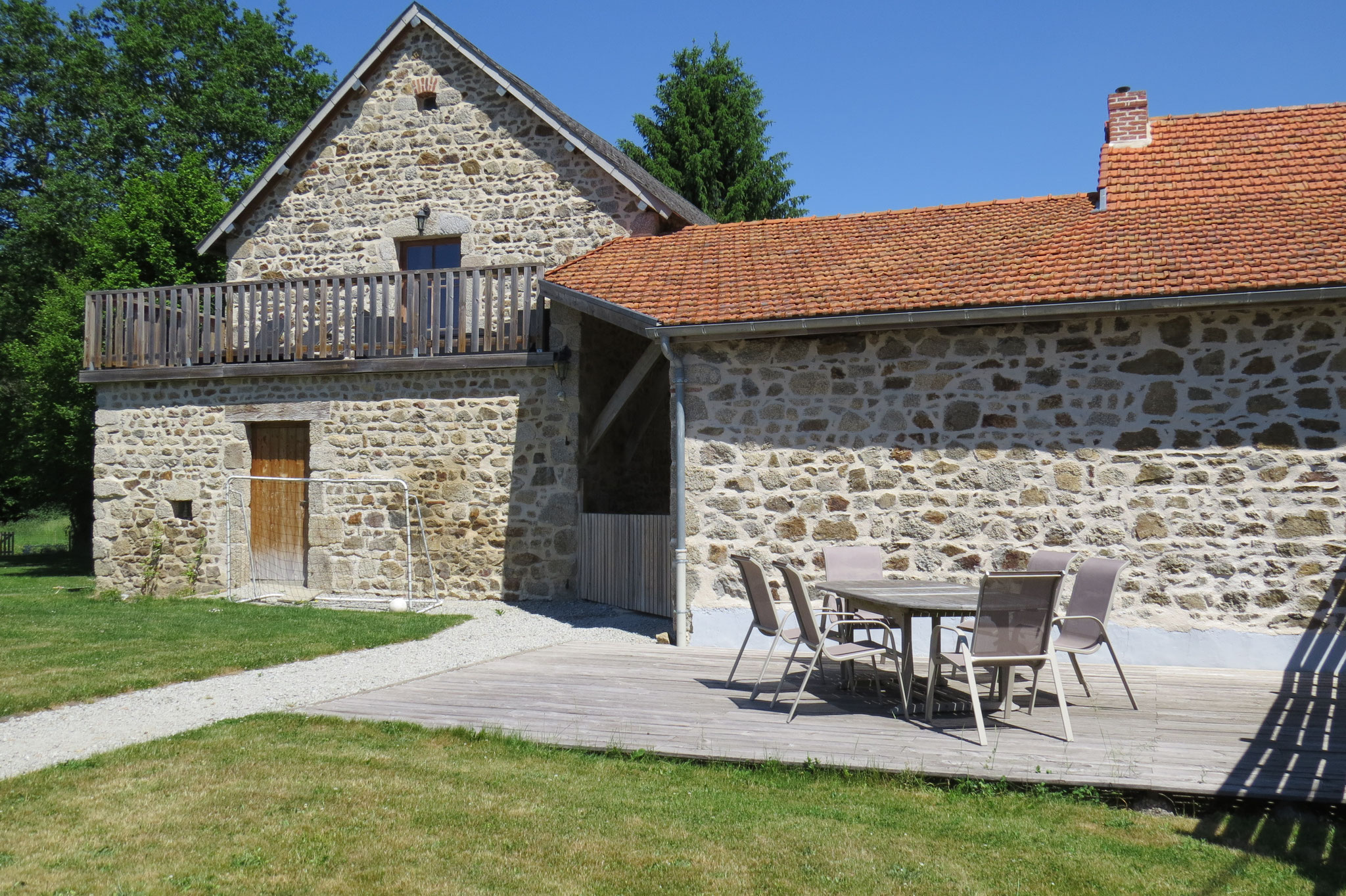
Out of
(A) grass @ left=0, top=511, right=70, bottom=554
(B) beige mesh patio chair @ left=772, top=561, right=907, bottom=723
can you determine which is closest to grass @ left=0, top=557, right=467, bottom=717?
(B) beige mesh patio chair @ left=772, top=561, right=907, bottom=723

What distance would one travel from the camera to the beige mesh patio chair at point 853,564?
7941mm

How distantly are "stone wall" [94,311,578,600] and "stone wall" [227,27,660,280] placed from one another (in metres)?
1.90

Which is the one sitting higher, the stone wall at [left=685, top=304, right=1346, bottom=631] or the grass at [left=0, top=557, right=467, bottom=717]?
the stone wall at [left=685, top=304, right=1346, bottom=631]

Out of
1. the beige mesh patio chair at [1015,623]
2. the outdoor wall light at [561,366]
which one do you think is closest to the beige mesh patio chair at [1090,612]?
the beige mesh patio chair at [1015,623]

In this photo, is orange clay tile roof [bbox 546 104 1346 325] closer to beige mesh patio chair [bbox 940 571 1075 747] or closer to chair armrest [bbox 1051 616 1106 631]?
chair armrest [bbox 1051 616 1106 631]

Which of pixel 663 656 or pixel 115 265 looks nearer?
pixel 663 656

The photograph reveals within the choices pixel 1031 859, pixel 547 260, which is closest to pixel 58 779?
pixel 1031 859

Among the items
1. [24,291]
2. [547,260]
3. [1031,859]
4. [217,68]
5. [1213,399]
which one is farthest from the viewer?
[217,68]

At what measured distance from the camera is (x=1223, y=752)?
200 inches

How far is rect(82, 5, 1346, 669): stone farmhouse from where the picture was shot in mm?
7848

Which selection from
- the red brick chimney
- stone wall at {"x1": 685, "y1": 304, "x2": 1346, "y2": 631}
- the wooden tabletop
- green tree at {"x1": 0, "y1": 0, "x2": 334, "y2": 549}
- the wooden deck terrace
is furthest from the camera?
green tree at {"x1": 0, "y1": 0, "x2": 334, "y2": 549}

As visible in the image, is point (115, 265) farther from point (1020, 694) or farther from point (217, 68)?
point (1020, 694)

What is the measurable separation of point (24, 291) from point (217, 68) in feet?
24.6

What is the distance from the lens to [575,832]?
163 inches
